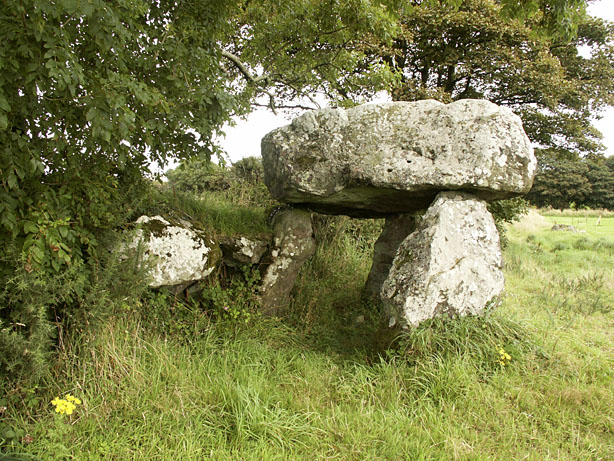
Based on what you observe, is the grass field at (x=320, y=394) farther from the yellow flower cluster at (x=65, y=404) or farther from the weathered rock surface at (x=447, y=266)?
the weathered rock surface at (x=447, y=266)

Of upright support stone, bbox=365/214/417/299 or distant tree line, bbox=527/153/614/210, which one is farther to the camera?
distant tree line, bbox=527/153/614/210

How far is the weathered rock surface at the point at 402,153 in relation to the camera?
3.98m

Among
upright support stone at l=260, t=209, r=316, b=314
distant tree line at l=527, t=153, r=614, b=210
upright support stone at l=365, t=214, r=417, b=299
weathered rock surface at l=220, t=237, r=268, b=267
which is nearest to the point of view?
weathered rock surface at l=220, t=237, r=268, b=267

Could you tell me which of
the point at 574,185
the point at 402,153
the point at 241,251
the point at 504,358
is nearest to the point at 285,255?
the point at 241,251

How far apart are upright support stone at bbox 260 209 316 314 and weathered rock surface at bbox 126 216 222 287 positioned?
33.0 inches

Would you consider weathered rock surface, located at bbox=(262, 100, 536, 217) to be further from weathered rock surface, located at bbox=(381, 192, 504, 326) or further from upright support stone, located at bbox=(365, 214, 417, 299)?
upright support stone, located at bbox=(365, 214, 417, 299)

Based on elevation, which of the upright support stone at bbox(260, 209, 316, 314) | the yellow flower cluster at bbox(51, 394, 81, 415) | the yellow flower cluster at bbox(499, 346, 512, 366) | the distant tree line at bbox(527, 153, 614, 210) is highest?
the distant tree line at bbox(527, 153, 614, 210)

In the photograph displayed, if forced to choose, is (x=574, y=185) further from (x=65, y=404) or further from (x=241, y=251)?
(x=65, y=404)

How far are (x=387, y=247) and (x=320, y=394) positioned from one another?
276 cm

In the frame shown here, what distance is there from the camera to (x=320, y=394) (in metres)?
3.24

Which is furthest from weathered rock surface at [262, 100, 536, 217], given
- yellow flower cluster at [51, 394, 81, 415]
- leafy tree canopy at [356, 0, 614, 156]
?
leafy tree canopy at [356, 0, 614, 156]

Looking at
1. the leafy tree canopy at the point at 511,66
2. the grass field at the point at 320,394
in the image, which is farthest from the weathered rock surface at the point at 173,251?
the leafy tree canopy at the point at 511,66

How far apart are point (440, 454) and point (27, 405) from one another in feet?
9.19

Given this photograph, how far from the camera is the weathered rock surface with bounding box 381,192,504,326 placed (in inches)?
147
